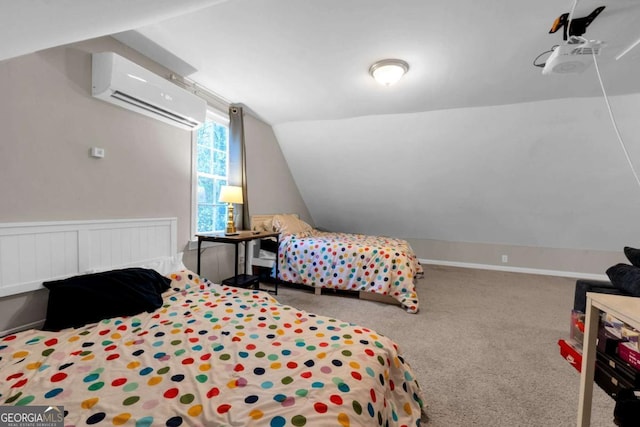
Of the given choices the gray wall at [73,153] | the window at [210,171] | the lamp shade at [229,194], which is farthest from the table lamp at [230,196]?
the gray wall at [73,153]

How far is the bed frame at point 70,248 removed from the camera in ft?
5.09

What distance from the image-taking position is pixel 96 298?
5.03 feet

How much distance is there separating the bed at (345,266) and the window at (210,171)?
0.61 metres

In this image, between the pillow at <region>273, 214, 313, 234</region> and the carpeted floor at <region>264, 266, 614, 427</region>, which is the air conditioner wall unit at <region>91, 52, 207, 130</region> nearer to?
the pillow at <region>273, 214, 313, 234</region>

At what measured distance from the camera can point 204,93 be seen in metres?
2.92

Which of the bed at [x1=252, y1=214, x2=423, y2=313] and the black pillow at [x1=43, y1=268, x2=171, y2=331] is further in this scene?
the bed at [x1=252, y1=214, x2=423, y2=313]

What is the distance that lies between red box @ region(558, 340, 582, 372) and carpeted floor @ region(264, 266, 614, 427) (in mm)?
46

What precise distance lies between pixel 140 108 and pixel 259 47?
3.50 ft

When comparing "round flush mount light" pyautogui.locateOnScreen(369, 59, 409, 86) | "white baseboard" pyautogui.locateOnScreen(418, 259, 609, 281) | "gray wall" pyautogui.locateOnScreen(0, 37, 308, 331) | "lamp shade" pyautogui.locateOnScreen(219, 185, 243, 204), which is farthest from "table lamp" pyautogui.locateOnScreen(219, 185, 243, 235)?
"white baseboard" pyautogui.locateOnScreen(418, 259, 609, 281)

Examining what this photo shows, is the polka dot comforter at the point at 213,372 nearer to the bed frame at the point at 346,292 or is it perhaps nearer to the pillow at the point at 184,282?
the pillow at the point at 184,282

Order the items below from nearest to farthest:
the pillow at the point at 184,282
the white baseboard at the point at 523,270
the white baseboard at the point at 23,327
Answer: the white baseboard at the point at 23,327 → the pillow at the point at 184,282 → the white baseboard at the point at 523,270

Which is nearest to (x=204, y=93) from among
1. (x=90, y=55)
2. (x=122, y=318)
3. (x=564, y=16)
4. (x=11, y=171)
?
(x=90, y=55)

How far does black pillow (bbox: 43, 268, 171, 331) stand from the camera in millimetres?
1458

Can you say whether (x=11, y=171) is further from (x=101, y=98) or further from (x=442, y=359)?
(x=442, y=359)
